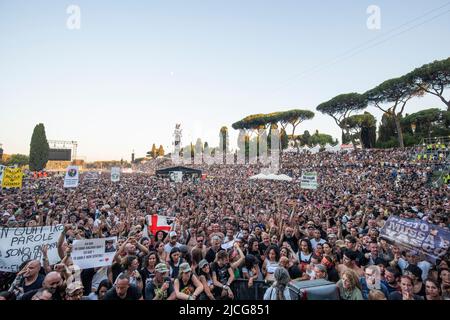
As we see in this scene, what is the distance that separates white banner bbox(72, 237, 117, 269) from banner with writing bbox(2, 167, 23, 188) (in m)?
9.99

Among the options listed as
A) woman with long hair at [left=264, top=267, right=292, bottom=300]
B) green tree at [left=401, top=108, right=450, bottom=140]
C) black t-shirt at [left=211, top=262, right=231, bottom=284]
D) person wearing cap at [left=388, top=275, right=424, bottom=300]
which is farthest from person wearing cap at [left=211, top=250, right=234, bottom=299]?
green tree at [left=401, top=108, right=450, bottom=140]

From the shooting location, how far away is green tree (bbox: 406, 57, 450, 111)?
25.5 m

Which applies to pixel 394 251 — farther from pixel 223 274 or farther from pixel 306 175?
pixel 306 175

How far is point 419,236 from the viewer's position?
4527 millimetres

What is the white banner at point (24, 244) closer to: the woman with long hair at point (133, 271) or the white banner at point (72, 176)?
the woman with long hair at point (133, 271)

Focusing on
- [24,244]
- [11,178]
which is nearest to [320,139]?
[11,178]

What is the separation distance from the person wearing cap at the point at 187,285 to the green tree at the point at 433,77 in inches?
1276

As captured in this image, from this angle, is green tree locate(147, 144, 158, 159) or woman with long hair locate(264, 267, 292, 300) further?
green tree locate(147, 144, 158, 159)

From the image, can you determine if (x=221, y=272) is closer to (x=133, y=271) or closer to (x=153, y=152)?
(x=133, y=271)

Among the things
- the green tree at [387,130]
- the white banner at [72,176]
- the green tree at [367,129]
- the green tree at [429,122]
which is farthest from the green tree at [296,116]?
the white banner at [72,176]

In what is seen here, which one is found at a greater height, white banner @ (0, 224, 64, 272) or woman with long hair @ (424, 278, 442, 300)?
white banner @ (0, 224, 64, 272)

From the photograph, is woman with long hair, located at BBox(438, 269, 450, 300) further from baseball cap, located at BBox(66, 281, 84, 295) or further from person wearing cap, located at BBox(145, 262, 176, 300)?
baseball cap, located at BBox(66, 281, 84, 295)

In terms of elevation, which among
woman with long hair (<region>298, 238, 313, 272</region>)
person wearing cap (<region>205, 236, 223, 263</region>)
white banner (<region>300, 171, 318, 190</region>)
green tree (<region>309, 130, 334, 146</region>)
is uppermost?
green tree (<region>309, 130, 334, 146</region>)
